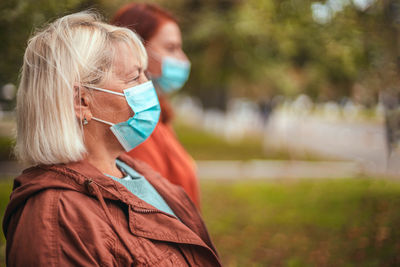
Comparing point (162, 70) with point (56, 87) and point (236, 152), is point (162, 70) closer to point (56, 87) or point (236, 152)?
point (56, 87)

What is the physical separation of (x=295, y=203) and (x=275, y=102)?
891cm

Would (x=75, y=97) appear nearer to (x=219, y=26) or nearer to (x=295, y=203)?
(x=295, y=203)

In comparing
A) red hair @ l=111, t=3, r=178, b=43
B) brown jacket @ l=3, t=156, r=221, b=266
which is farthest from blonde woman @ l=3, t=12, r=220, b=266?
red hair @ l=111, t=3, r=178, b=43

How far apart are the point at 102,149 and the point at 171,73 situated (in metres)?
1.43

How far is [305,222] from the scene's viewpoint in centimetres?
593

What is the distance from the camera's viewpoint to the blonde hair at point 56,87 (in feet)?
4.84

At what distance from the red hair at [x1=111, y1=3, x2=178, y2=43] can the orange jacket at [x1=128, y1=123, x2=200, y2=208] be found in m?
0.65

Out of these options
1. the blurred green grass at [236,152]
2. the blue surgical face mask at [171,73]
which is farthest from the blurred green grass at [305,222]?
the blurred green grass at [236,152]

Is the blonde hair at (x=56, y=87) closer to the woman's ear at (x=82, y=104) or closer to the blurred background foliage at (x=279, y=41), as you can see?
the woman's ear at (x=82, y=104)

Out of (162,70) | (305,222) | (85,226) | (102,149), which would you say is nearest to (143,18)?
(162,70)

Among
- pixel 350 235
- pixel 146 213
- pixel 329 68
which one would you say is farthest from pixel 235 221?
pixel 329 68

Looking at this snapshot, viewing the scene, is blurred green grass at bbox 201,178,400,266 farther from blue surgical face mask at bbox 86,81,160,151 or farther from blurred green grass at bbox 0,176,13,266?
blurred green grass at bbox 0,176,13,266

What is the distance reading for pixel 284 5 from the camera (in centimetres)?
418

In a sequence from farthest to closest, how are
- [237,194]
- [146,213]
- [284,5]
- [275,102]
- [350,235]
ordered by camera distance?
[275,102]
[237,194]
[350,235]
[284,5]
[146,213]
